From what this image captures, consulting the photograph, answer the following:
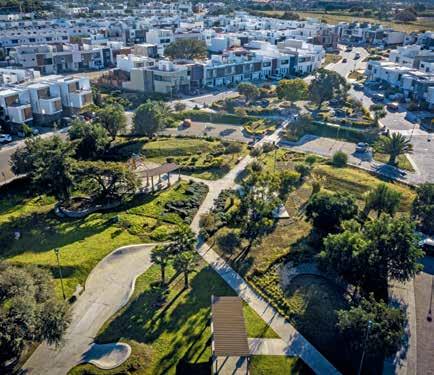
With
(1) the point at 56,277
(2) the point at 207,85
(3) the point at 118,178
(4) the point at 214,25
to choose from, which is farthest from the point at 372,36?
(1) the point at 56,277

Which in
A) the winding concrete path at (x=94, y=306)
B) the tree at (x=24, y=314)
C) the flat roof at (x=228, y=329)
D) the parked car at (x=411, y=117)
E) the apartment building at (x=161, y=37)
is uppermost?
the apartment building at (x=161, y=37)

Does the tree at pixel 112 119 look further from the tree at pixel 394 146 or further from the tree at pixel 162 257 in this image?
the tree at pixel 394 146

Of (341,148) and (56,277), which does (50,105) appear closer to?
(56,277)

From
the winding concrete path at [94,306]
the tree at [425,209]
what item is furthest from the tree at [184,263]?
the tree at [425,209]

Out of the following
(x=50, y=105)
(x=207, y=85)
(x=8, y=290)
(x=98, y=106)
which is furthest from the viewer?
(x=207, y=85)

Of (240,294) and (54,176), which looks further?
(54,176)

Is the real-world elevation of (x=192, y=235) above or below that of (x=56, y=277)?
above

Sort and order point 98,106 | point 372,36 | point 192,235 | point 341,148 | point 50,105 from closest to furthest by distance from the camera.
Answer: point 192,235 → point 341,148 → point 50,105 → point 98,106 → point 372,36

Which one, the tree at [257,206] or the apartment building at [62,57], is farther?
the apartment building at [62,57]
